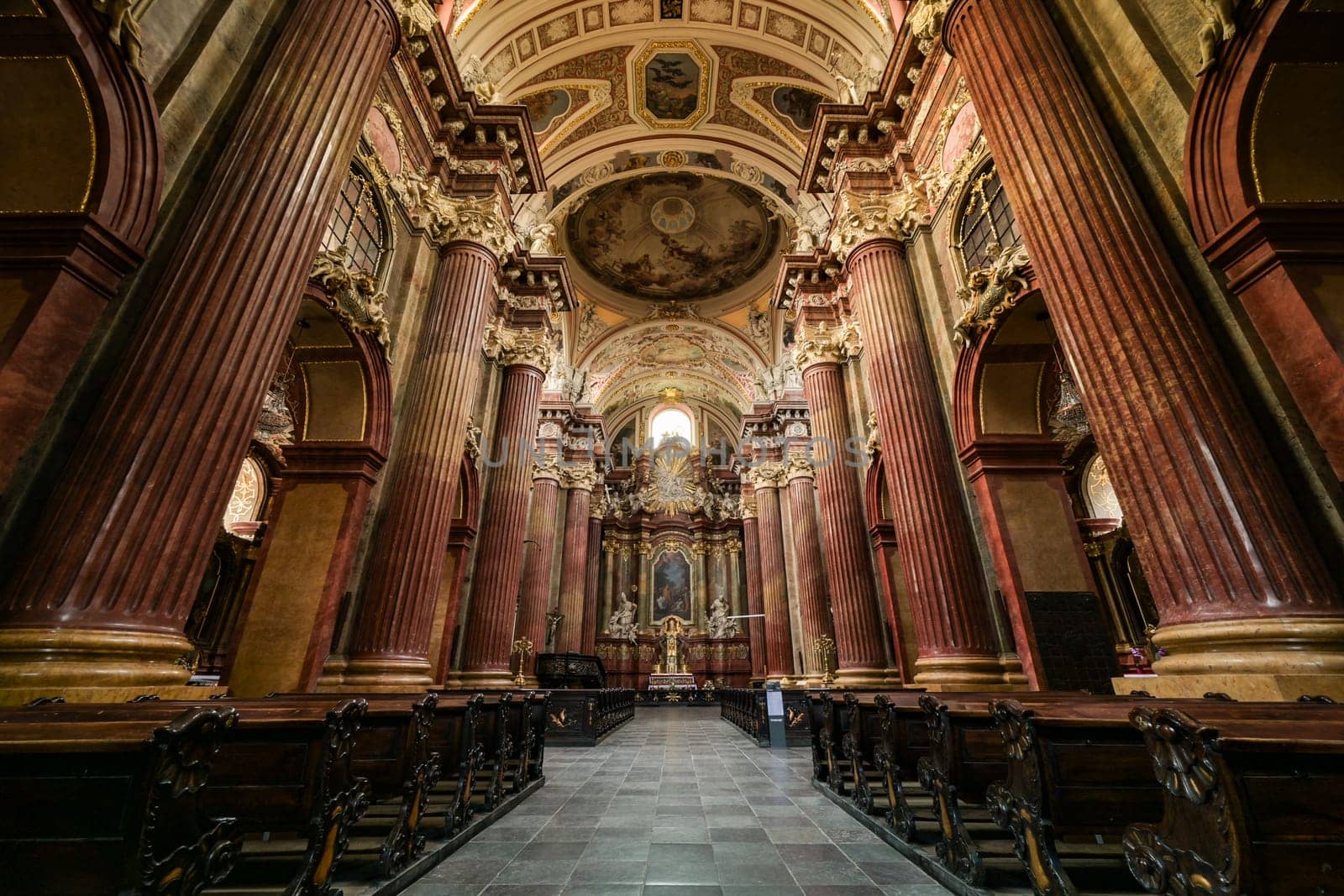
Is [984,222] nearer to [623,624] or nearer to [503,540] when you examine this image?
[503,540]

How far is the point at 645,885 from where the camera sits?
2.35 meters

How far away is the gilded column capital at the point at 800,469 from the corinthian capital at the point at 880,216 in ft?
21.8

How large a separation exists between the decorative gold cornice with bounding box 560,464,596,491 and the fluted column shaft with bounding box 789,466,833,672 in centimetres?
762

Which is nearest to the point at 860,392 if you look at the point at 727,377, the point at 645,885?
the point at 645,885

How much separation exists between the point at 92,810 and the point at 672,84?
1552cm

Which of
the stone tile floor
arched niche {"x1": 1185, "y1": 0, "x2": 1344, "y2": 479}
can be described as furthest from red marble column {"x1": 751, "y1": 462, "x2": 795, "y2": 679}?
arched niche {"x1": 1185, "y1": 0, "x2": 1344, "y2": 479}

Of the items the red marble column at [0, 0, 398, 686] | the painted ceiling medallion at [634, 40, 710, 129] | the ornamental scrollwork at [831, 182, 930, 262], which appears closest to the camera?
the red marble column at [0, 0, 398, 686]

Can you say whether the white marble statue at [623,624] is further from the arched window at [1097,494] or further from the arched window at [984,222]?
the arched window at [984,222]

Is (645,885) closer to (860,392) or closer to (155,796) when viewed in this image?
(155,796)

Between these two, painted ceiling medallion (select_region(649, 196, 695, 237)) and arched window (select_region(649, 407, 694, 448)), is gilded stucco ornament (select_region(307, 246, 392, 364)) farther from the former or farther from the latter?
arched window (select_region(649, 407, 694, 448))

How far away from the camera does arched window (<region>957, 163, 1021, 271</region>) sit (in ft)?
20.5

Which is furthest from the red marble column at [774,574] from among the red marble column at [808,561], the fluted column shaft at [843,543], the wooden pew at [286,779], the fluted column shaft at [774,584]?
the wooden pew at [286,779]

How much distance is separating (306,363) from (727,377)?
1801 cm

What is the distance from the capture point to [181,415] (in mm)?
3354
